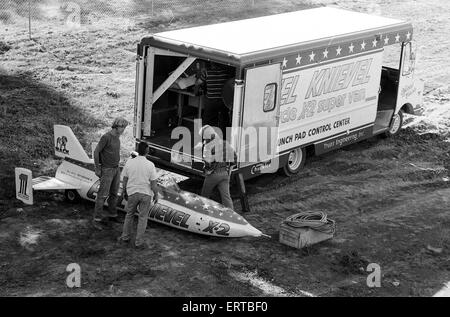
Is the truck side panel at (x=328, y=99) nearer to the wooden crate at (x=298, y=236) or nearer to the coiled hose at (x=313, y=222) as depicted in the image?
the coiled hose at (x=313, y=222)

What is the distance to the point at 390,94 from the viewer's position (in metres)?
18.8

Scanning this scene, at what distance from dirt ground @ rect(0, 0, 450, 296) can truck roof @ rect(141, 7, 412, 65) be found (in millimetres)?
2534

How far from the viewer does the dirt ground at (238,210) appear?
11.7 meters

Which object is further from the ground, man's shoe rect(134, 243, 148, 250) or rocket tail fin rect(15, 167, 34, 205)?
rocket tail fin rect(15, 167, 34, 205)

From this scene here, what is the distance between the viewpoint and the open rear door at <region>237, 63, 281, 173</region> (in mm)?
14062

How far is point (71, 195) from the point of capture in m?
14.2

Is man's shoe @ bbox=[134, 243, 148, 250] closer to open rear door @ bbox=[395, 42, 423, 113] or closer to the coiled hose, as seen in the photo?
the coiled hose

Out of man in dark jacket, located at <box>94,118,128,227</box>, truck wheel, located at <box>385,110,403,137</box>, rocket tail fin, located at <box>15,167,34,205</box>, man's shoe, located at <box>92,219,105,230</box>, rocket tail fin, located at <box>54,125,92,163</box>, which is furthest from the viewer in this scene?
truck wheel, located at <box>385,110,403,137</box>

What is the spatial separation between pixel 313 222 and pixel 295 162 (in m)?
3.42

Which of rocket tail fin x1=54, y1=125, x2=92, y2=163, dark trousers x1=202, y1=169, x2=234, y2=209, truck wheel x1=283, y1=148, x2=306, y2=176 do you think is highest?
rocket tail fin x1=54, y1=125, x2=92, y2=163

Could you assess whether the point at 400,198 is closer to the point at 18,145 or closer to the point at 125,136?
the point at 125,136

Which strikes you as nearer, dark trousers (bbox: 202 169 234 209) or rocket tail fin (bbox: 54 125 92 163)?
dark trousers (bbox: 202 169 234 209)

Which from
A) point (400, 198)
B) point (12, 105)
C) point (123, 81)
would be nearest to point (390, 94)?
point (400, 198)

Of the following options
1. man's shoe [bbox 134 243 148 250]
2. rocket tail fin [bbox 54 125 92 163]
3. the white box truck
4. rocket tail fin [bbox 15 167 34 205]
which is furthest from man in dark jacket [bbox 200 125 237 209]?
rocket tail fin [bbox 15 167 34 205]
